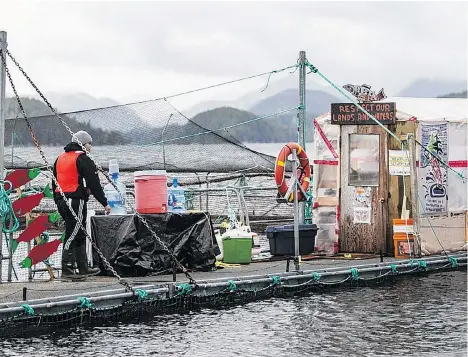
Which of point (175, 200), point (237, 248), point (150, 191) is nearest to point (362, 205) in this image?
point (237, 248)

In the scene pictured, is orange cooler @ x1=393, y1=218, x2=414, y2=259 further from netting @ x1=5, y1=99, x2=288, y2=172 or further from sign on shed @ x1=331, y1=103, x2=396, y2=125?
netting @ x1=5, y1=99, x2=288, y2=172

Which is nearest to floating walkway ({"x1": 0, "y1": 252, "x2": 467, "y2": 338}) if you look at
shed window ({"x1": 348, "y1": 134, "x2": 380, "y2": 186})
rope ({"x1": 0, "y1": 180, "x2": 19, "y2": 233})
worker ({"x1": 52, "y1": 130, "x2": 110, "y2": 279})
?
worker ({"x1": 52, "y1": 130, "x2": 110, "y2": 279})

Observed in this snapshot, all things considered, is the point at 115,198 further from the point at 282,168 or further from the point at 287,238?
the point at 287,238

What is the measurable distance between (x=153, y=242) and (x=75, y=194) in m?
1.39

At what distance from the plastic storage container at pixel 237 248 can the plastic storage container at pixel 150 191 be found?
61.0 inches

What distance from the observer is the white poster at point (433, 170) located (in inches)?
716

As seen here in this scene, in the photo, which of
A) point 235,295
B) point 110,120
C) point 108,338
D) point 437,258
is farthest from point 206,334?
point 110,120

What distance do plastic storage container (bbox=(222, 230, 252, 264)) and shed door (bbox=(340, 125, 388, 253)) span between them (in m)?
2.49

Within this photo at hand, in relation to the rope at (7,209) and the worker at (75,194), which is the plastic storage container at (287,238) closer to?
the worker at (75,194)

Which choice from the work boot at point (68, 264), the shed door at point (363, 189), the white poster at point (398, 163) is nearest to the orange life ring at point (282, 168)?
the shed door at point (363, 189)

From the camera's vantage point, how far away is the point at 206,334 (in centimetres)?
1240

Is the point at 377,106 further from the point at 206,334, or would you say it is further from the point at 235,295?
the point at 206,334

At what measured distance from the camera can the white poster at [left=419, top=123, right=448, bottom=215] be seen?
1819cm

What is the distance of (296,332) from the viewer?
12.5 metres
